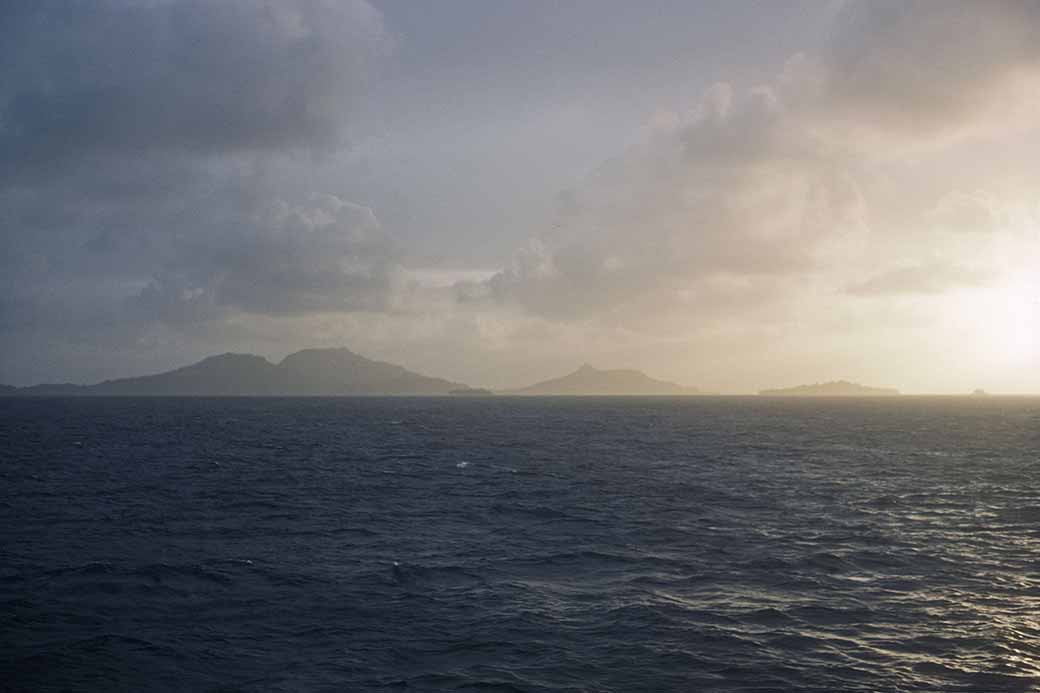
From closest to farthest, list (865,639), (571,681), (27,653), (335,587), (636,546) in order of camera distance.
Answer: (571,681) < (27,653) < (865,639) < (335,587) < (636,546)

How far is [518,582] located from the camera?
32.7 meters

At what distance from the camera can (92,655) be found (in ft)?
78.9

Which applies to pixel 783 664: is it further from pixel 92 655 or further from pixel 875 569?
pixel 92 655

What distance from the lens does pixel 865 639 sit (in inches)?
1001

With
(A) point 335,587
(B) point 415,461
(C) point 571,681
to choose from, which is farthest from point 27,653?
(B) point 415,461

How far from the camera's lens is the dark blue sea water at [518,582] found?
75.4ft

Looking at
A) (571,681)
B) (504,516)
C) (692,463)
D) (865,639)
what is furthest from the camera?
(692,463)

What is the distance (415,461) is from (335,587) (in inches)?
2096

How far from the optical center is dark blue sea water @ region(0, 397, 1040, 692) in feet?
75.4

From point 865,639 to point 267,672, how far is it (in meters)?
20.8

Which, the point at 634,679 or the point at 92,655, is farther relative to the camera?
the point at 92,655

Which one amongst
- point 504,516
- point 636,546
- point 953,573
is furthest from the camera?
point 504,516

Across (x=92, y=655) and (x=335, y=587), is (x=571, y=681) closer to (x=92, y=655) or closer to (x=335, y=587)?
(x=335, y=587)

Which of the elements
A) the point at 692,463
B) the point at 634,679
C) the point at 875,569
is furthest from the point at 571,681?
the point at 692,463
